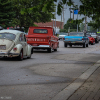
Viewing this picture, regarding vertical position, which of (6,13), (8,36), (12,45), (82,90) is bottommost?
(82,90)

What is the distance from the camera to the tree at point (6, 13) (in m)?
57.6

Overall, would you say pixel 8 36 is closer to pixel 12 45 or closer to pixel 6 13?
pixel 12 45

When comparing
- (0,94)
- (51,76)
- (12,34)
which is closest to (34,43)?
(12,34)

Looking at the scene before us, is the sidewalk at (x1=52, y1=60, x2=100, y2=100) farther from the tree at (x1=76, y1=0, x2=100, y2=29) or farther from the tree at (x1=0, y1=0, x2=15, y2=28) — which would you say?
the tree at (x1=0, y1=0, x2=15, y2=28)

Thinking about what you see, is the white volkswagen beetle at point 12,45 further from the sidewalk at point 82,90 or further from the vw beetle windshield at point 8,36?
the sidewalk at point 82,90

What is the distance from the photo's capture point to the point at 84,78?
9164mm

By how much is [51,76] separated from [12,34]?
233 inches

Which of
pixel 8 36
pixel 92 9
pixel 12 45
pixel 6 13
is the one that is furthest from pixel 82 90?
pixel 6 13

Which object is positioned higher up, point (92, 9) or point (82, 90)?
point (92, 9)

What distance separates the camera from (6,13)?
2276 inches

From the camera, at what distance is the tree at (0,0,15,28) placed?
57.6 metres

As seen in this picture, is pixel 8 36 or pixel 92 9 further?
pixel 8 36

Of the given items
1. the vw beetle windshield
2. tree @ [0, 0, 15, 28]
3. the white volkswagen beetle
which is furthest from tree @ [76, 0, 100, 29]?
tree @ [0, 0, 15, 28]

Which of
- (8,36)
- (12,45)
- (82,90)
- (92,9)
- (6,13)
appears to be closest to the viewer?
(82,90)
